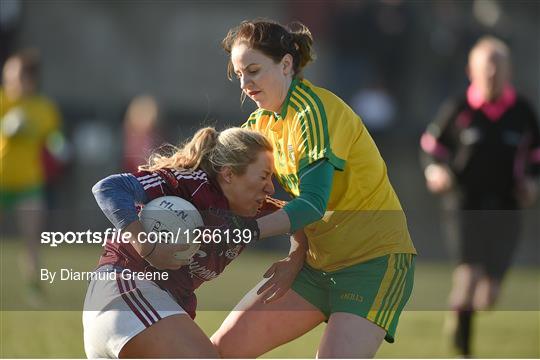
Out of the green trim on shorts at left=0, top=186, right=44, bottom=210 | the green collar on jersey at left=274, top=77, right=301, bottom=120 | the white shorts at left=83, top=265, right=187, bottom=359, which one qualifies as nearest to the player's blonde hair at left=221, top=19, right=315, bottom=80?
the green collar on jersey at left=274, top=77, right=301, bottom=120

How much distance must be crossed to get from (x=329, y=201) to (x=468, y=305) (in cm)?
338

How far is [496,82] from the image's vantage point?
8.66m

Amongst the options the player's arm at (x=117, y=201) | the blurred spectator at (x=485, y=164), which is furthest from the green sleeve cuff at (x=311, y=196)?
the blurred spectator at (x=485, y=164)

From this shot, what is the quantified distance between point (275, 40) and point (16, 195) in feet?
21.9

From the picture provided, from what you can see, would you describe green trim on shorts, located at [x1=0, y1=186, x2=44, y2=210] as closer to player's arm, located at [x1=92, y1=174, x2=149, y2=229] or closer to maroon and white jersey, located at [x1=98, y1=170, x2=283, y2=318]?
maroon and white jersey, located at [x1=98, y1=170, x2=283, y2=318]

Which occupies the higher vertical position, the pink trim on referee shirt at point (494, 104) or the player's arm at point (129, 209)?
the player's arm at point (129, 209)

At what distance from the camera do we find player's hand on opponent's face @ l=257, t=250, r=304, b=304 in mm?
5488

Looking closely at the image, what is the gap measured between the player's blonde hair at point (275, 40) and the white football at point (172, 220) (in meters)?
0.72

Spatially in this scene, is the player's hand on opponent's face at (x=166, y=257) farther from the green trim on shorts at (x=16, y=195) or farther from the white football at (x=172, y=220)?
the green trim on shorts at (x=16, y=195)

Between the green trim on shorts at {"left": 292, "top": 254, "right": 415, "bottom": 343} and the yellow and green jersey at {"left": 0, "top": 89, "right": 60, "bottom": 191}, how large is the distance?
20.9 ft

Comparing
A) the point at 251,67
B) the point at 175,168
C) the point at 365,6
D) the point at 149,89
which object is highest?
the point at 251,67

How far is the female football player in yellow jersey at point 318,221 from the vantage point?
A: 506 centimetres

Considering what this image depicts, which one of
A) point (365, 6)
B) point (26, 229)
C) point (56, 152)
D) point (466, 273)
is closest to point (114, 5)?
point (365, 6)

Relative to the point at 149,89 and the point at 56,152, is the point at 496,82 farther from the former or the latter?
the point at 149,89
